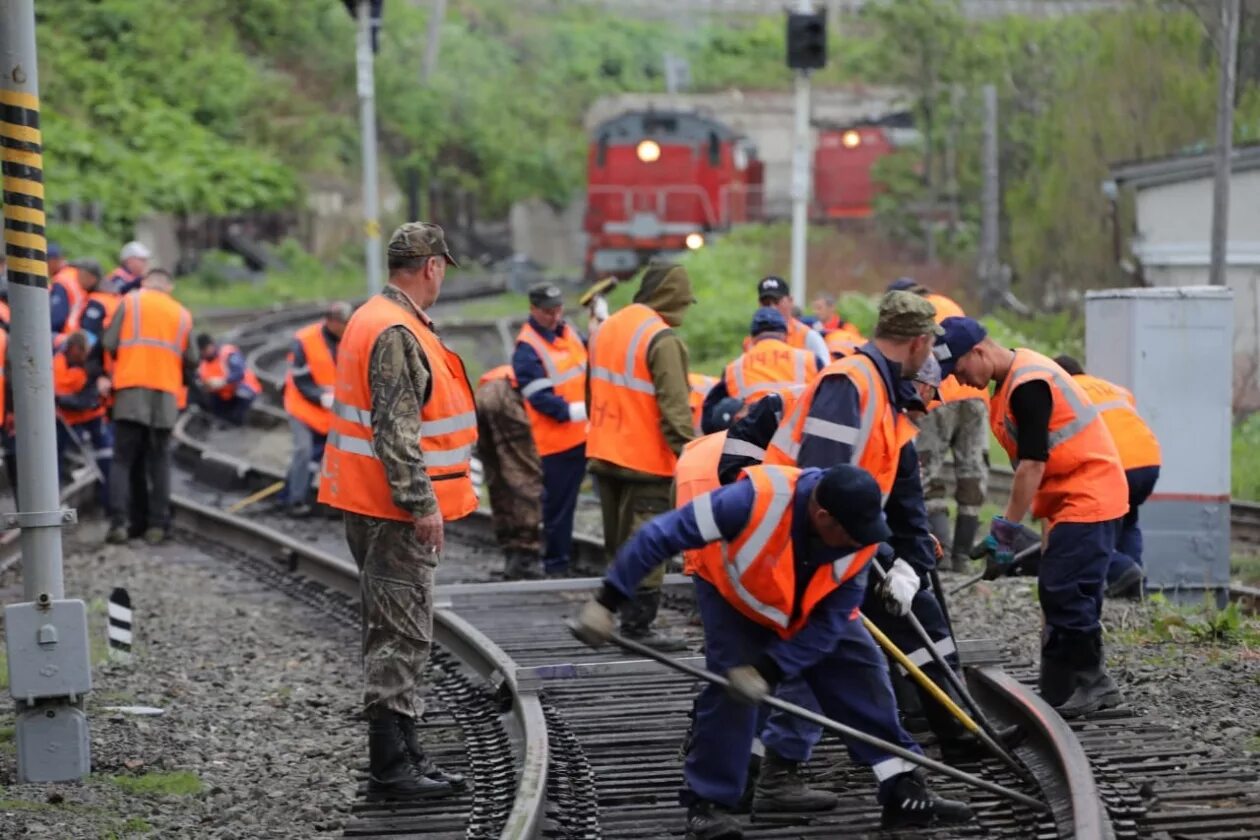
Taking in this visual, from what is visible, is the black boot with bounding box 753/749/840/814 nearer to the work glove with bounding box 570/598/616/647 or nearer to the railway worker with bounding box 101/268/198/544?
the work glove with bounding box 570/598/616/647

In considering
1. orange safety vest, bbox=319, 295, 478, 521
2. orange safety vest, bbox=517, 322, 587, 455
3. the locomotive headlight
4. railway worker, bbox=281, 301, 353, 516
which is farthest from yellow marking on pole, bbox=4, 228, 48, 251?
the locomotive headlight

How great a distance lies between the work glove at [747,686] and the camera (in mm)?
5785

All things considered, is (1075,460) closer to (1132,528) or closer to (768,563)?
(768,563)

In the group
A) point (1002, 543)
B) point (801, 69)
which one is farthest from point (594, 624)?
point (801, 69)

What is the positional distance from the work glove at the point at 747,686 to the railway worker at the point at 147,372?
27.7 feet

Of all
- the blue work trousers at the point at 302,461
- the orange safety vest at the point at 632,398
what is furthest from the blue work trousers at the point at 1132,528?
the blue work trousers at the point at 302,461

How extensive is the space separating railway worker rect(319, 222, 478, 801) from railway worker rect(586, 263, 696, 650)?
2440 mm

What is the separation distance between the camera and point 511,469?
39.1 ft

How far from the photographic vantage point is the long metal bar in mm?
5812

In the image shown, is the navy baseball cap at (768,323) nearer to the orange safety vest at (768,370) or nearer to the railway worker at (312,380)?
the orange safety vest at (768,370)

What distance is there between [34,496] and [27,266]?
92cm

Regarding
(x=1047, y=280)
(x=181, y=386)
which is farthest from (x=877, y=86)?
(x=181, y=386)

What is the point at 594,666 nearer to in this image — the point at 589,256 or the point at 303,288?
the point at 589,256

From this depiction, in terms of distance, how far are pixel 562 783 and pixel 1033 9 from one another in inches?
1863
